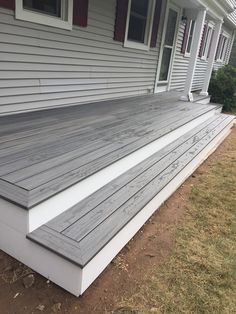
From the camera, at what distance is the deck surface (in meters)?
1.75

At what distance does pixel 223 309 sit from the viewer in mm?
1517

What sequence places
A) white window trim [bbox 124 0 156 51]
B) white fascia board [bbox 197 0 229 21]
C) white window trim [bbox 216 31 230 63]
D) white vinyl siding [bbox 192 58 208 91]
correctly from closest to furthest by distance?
white window trim [bbox 124 0 156 51] < white fascia board [bbox 197 0 229 21] < white vinyl siding [bbox 192 58 208 91] < white window trim [bbox 216 31 230 63]

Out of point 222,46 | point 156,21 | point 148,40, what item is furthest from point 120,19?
point 222,46

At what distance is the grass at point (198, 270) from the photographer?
4.97 ft

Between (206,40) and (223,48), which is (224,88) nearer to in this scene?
(206,40)

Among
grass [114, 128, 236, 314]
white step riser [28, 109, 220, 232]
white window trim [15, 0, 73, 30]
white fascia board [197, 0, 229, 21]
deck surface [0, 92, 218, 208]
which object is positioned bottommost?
grass [114, 128, 236, 314]

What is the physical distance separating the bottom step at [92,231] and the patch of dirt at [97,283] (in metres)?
0.06

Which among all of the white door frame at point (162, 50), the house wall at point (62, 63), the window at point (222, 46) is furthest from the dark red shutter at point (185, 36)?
the window at point (222, 46)

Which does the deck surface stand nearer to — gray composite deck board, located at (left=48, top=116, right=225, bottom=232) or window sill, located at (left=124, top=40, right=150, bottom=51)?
gray composite deck board, located at (left=48, top=116, right=225, bottom=232)

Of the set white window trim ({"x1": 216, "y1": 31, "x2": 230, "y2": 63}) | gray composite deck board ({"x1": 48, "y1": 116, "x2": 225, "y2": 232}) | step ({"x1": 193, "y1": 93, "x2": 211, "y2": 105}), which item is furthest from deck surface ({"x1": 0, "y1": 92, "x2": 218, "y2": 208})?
white window trim ({"x1": 216, "y1": 31, "x2": 230, "y2": 63})

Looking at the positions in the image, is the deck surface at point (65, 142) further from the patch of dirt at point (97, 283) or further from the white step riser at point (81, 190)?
the patch of dirt at point (97, 283)

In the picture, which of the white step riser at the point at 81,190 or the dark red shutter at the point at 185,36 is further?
the dark red shutter at the point at 185,36

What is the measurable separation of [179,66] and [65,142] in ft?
20.0

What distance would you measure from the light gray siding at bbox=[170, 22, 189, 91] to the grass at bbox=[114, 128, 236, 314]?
5.42 meters
